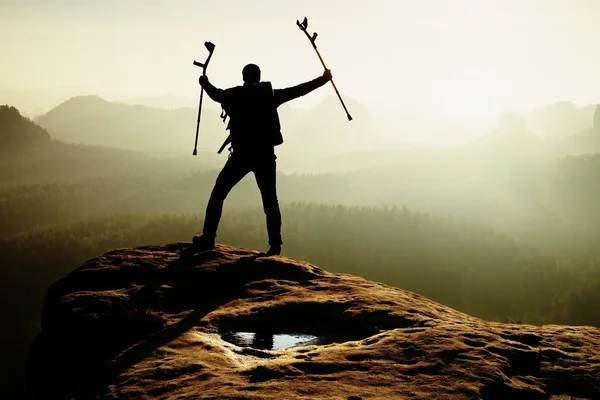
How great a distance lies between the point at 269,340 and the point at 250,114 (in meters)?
4.82

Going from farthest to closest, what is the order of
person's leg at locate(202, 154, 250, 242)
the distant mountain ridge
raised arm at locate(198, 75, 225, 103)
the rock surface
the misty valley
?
the misty valley < the distant mountain ridge < person's leg at locate(202, 154, 250, 242) < raised arm at locate(198, 75, 225, 103) < the rock surface

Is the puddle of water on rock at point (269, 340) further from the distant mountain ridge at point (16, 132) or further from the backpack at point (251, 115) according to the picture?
the distant mountain ridge at point (16, 132)

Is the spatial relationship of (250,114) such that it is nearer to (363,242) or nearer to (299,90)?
(299,90)

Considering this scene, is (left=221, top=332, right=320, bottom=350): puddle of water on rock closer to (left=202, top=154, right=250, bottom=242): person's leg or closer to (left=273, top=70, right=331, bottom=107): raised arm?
(left=202, top=154, right=250, bottom=242): person's leg

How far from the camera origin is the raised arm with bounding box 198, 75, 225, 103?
910 centimetres

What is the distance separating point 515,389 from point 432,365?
76 cm

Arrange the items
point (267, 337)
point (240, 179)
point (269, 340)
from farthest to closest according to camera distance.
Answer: point (240, 179), point (267, 337), point (269, 340)

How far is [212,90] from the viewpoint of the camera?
911 cm

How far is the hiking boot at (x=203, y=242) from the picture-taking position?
9.80 meters

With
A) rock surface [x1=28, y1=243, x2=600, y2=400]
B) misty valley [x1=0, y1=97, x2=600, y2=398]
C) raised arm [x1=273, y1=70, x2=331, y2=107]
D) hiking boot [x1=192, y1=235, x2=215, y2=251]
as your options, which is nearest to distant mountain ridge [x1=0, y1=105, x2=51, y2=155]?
misty valley [x1=0, y1=97, x2=600, y2=398]

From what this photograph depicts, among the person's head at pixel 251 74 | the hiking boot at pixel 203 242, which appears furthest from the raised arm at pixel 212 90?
the hiking boot at pixel 203 242

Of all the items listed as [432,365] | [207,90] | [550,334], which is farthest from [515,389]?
[207,90]

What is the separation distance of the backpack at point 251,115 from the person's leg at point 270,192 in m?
0.40

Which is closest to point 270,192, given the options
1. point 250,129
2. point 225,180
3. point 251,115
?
point 225,180
